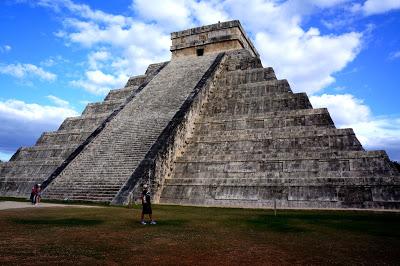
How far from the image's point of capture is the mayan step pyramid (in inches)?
546

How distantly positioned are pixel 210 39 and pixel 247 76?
22.3 ft

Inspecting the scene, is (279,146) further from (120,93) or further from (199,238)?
(120,93)

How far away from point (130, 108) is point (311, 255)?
17.0m

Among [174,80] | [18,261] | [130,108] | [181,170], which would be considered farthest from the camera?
[174,80]

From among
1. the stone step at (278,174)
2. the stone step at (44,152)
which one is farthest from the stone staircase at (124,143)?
the stone step at (44,152)

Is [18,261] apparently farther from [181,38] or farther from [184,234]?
[181,38]

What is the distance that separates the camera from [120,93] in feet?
86.4

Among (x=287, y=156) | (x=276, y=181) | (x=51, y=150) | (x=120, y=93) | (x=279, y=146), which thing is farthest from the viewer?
(x=120, y=93)

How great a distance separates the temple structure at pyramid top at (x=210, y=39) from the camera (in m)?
26.8

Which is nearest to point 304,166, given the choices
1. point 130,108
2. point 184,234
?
point 184,234

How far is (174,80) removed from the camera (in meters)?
24.0

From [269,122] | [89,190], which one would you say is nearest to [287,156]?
[269,122]

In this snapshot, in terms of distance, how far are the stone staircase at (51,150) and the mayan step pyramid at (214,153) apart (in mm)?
85

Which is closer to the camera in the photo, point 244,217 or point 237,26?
point 244,217
